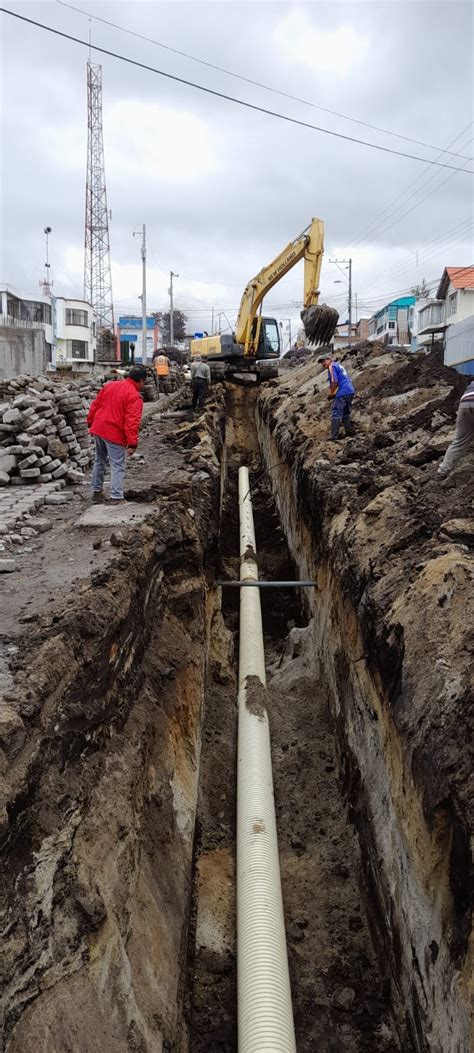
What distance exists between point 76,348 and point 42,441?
2102 inches

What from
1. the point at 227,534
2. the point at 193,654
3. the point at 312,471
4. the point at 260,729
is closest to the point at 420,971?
the point at 260,729

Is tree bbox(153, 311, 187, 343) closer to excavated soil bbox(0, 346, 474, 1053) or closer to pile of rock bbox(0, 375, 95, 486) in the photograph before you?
pile of rock bbox(0, 375, 95, 486)

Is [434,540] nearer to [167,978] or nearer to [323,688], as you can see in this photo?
[323,688]

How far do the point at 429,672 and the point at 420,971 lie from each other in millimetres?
1354

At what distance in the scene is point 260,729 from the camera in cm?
534

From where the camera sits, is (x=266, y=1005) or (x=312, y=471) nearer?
(x=266, y=1005)

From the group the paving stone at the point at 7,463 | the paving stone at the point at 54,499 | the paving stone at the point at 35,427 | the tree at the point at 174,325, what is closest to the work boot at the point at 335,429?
the paving stone at the point at 35,427

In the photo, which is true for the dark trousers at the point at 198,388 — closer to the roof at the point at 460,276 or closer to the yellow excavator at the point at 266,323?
the yellow excavator at the point at 266,323

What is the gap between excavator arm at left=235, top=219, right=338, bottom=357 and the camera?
14.4 m

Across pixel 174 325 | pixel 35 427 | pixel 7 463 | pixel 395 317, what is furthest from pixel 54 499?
pixel 174 325

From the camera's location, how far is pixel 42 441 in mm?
8141

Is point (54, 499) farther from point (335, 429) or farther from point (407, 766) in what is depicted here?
point (407, 766)

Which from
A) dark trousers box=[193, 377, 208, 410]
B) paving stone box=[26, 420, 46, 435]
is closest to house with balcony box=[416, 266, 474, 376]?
dark trousers box=[193, 377, 208, 410]

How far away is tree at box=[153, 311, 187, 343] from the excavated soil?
242ft
